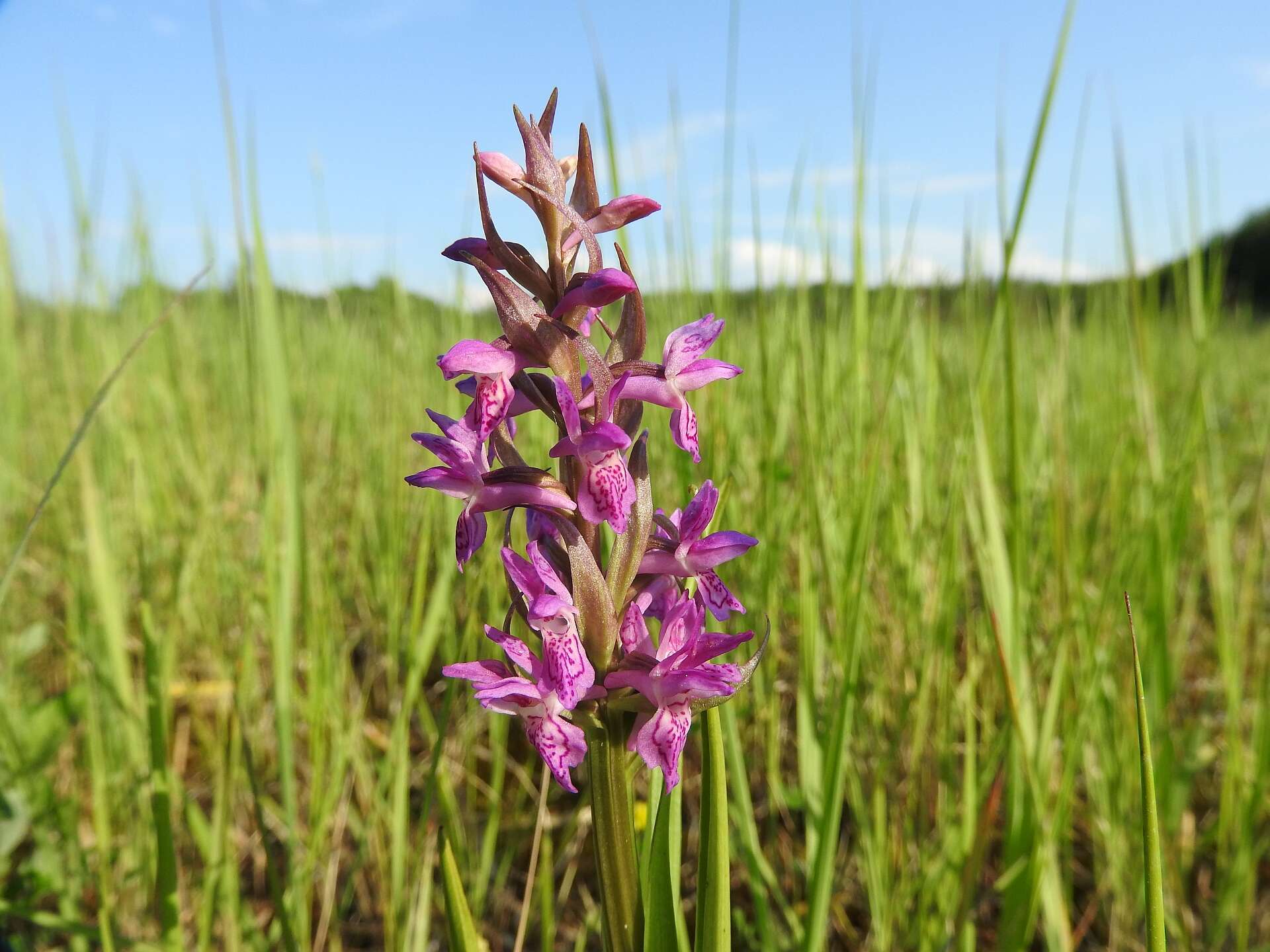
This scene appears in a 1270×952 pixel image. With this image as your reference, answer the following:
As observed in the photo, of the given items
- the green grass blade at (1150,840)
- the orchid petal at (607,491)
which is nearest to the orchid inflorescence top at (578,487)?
A: the orchid petal at (607,491)

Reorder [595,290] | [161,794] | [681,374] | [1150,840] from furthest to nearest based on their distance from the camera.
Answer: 1. [161,794]
2. [681,374]
3. [595,290]
4. [1150,840]

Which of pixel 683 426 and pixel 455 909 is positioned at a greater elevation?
pixel 683 426

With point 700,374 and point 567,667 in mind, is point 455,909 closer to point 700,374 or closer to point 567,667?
point 567,667

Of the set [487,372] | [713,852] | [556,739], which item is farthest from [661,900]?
[487,372]

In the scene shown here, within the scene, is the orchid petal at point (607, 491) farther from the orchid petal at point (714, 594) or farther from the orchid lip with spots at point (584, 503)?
the orchid petal at point (714, 594)

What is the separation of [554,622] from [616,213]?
0.38 m

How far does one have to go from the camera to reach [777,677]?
183 cm

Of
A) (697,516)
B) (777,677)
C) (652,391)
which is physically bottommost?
(777,677)

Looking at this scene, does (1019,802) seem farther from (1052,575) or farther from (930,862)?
(1052,575)

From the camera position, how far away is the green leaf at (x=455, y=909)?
73cm

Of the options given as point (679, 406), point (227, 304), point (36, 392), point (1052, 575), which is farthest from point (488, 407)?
point (227, 304)

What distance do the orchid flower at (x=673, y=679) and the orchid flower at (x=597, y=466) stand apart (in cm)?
11

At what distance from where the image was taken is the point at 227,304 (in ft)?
17.3

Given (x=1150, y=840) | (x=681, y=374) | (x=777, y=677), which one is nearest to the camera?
(x=1150, y=840)
